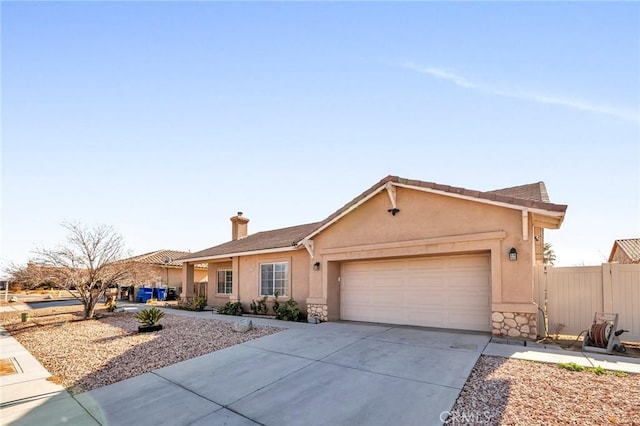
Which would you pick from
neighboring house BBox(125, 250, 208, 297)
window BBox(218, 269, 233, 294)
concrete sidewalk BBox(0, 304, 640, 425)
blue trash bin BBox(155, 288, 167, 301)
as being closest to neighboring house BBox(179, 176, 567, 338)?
concrete sidewalk BBox(0, 304, 640, 425)

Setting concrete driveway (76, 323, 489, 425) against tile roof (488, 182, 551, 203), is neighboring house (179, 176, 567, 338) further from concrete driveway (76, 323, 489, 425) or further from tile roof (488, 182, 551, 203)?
concrete driveway (76, 323, 489, 425)

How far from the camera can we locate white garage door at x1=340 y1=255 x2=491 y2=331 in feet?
32.1

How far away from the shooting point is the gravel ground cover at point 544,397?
4.46m

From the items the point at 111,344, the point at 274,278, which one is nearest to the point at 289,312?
the point at 274,278

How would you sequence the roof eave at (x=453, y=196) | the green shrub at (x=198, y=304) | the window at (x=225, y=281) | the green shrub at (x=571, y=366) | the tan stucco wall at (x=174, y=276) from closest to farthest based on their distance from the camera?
the green shrub at (x=571, y=366) < the roof eave at (x=453, y=196) < the green shrub at (x=198, y=304) < the window at (x=225, y=281) < the tan stucco wall at (x=174, y=276)

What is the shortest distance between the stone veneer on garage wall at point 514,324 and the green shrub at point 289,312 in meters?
6.90

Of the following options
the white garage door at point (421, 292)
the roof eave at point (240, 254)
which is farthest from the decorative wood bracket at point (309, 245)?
the white garage door at point (421, 292)

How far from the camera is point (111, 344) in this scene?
33.2ft

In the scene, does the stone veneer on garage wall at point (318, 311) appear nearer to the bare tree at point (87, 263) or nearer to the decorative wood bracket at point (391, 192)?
the decorative wood bracket at point (391, 192)

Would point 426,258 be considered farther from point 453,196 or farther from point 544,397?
point 544,397

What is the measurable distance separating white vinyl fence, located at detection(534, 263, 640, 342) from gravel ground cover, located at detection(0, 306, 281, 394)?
8063mm

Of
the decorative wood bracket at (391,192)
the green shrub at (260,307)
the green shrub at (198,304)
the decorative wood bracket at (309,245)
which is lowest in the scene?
the green shrub at (198,304)

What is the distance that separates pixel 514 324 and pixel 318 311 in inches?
254

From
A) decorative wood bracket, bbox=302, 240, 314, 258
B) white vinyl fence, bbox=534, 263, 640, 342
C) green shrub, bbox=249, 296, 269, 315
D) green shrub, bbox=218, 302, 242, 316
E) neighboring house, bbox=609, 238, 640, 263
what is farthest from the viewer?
neighboring house, bbox=609, 238, 640, 263
